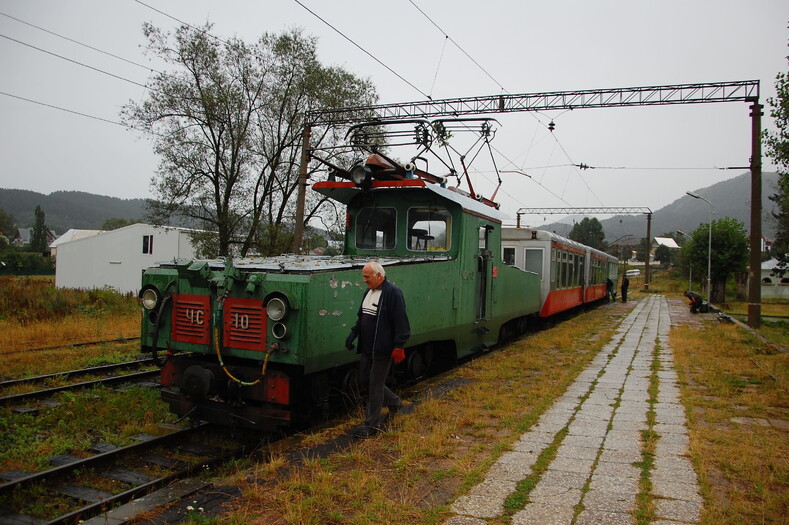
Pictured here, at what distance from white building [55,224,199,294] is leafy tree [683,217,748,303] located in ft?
106

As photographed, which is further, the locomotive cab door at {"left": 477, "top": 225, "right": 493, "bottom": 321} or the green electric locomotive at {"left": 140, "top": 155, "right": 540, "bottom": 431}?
the locomotive cab door at {"left": 477, "top": 225, "right": 493, "bottom": 321}

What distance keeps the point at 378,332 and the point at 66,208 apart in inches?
5182

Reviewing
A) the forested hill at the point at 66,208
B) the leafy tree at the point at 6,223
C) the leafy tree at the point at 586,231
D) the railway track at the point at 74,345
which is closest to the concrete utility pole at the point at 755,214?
the railway track at the point at 74,345

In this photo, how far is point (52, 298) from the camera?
16609 millimetres

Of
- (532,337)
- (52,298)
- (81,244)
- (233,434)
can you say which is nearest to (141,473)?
(233,434)

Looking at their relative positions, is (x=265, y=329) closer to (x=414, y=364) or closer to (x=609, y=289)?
(x=414, y=364)

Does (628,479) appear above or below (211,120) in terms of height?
below

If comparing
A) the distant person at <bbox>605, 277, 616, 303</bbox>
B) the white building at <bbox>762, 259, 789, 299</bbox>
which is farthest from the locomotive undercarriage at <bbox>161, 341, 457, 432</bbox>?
the white building at <bbox>762, 259, 789, 299</bbox>

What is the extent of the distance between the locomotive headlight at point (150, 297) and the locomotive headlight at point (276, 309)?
151cm

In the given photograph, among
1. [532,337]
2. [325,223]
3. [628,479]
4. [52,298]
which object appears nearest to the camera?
[628,479]

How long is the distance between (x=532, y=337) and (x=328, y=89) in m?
14.3

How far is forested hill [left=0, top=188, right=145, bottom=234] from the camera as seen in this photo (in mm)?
113812

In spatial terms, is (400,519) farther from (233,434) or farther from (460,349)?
(460,349)

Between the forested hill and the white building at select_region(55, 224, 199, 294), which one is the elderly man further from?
the forested hill
